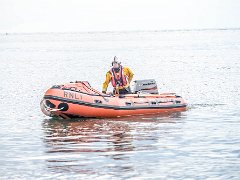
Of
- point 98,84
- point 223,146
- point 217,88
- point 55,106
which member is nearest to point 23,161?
point 223,146

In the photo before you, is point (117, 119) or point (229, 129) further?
point (117, 119)

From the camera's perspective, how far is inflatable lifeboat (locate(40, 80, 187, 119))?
22.5 metres

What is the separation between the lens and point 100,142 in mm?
18516

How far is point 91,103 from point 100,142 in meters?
4.33

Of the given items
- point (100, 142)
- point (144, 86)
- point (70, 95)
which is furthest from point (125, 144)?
point (144, 86)

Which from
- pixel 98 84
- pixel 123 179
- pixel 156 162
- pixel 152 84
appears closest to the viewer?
pixel 123 179

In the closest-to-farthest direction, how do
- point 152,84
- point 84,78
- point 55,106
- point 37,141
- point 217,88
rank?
point 37,141, point 55,106, point 152,84, point 217,88, point 84,78

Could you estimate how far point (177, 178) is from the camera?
13945mm

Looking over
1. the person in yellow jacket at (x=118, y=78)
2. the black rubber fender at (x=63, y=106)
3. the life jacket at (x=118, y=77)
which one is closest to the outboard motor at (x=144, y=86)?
the person in yellow jacket at (x=118, y=78)

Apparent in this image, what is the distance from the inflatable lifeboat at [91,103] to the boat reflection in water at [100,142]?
28 cm

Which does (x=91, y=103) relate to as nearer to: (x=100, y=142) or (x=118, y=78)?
(x=118, y=78)

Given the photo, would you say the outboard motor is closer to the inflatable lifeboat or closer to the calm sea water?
the inflatable lifeboat

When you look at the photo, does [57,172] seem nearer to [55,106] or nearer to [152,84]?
[55,106]

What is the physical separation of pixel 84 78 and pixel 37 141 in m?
30.2
